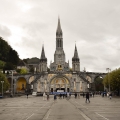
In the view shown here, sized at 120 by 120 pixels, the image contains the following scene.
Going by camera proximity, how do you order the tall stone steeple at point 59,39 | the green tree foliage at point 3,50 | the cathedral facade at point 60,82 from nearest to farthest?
the cathedral facade at point 60,82 → the green tree foliage at point 3,50 → the tall stone steeple at point 59,39

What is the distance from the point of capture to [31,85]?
97312 millimetres

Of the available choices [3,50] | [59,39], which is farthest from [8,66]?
[59,39]

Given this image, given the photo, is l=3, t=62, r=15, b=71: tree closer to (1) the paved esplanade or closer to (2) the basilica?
(2) the basilica

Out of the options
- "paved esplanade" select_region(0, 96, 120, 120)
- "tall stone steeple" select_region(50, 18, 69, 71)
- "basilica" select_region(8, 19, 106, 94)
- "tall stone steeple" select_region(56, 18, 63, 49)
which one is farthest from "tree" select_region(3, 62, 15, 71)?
"paved esplanade" select_region(0, 96, 120, 120)

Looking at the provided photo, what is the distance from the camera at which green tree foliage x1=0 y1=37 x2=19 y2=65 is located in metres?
102

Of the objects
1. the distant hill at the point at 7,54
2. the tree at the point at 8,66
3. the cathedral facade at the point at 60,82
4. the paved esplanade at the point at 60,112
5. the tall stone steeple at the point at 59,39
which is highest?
the tall stone steeple at the point at 59,39

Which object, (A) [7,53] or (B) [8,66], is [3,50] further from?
(B) [8,66]

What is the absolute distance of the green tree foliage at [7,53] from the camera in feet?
335

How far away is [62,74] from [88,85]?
451 inches

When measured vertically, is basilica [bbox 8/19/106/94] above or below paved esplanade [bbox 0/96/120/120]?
above

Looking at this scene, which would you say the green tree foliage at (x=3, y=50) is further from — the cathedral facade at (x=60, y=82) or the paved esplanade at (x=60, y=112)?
the paved esplanade at (x=60, y=112)

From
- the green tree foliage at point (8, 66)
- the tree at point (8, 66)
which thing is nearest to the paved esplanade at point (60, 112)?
the tree at point (8, 66)

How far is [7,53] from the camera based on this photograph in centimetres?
10575

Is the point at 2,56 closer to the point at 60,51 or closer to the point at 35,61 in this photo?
the point at 60,51
